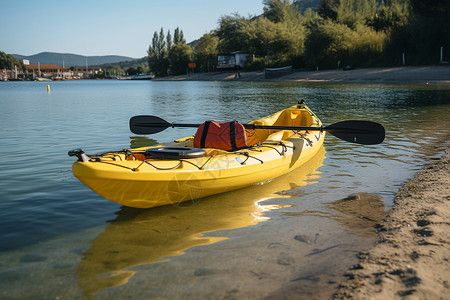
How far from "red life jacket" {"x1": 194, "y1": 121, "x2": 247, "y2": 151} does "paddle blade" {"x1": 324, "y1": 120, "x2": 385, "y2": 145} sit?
1.61 meters

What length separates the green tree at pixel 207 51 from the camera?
260 feet

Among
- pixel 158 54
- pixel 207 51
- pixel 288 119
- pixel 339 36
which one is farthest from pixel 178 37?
pixel 288 119

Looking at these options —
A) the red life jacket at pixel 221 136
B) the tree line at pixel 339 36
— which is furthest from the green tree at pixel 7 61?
the red life jacket at pixel 221 136

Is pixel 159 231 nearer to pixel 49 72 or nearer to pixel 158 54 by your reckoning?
pixel 158 54

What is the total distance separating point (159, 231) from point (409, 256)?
271 cm

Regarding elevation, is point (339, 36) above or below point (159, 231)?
above

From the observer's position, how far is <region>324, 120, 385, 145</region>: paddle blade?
6695 millimetres

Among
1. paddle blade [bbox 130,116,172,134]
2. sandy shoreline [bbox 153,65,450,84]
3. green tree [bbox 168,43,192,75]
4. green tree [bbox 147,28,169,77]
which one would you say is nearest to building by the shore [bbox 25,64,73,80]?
green tree [bbox 147,28,169,77]

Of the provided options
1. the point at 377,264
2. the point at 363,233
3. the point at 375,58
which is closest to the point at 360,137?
the point at 363,233

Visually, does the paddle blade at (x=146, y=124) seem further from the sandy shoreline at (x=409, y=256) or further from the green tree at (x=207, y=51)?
the green tree at (x=207, y=51)

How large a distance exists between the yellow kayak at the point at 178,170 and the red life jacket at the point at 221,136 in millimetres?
279

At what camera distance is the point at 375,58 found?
4316 cm

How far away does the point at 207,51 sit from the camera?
79.1 meters

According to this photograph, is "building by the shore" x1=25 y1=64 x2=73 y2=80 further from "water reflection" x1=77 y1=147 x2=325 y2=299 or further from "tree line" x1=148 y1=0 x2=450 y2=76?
"water reflection" x1=77 y1=147 x2=325 y2=299
